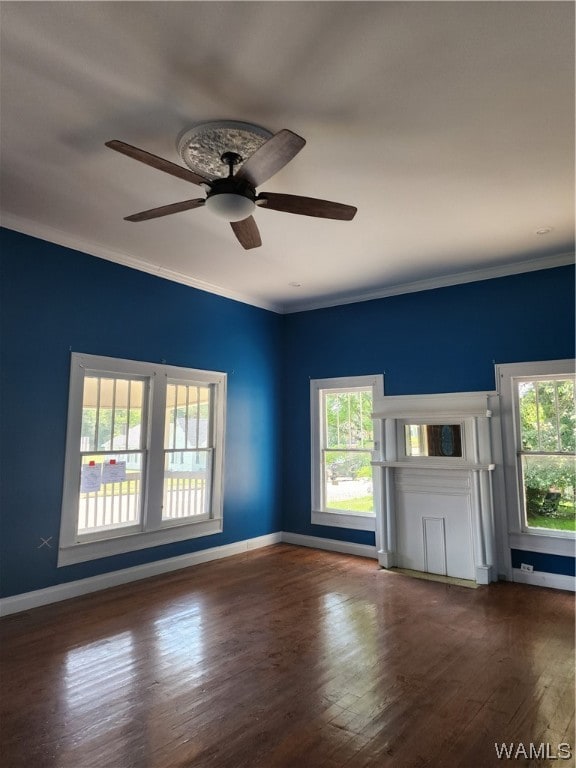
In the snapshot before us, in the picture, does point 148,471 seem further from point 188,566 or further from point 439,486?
point 439,486

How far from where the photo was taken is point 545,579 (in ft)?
14.4

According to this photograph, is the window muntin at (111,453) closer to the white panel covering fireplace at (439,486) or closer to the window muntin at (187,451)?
the window muntin at (187,451)

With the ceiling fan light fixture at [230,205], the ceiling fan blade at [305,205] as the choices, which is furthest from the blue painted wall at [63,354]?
the ceiling fan blade at [305,205]

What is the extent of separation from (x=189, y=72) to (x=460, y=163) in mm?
1784

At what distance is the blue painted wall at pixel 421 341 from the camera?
461cm

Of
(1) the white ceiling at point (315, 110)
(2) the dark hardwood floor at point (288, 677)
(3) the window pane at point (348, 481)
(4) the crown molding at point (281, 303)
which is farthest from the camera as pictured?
(3) the window pane at point (348, 481)

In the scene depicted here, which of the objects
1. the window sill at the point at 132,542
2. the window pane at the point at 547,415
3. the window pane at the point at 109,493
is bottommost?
the window sill at the point at 132,542

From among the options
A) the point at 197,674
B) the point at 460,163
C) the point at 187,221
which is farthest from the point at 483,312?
the point at 197,674

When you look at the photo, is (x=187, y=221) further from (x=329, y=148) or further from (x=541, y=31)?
(x=541, y=31)

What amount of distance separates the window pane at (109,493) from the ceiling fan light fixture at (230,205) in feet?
8.94

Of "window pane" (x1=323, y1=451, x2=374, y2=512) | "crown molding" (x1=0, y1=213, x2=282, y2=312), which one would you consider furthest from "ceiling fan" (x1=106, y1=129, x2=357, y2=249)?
"window pane" (x1=323, y1=451, x2=374, y2=512)

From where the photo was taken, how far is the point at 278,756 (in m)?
2.07

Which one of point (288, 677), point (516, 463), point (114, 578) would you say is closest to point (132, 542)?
point (114, 578)

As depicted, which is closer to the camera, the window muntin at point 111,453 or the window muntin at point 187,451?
the window muntin at point 111,453
